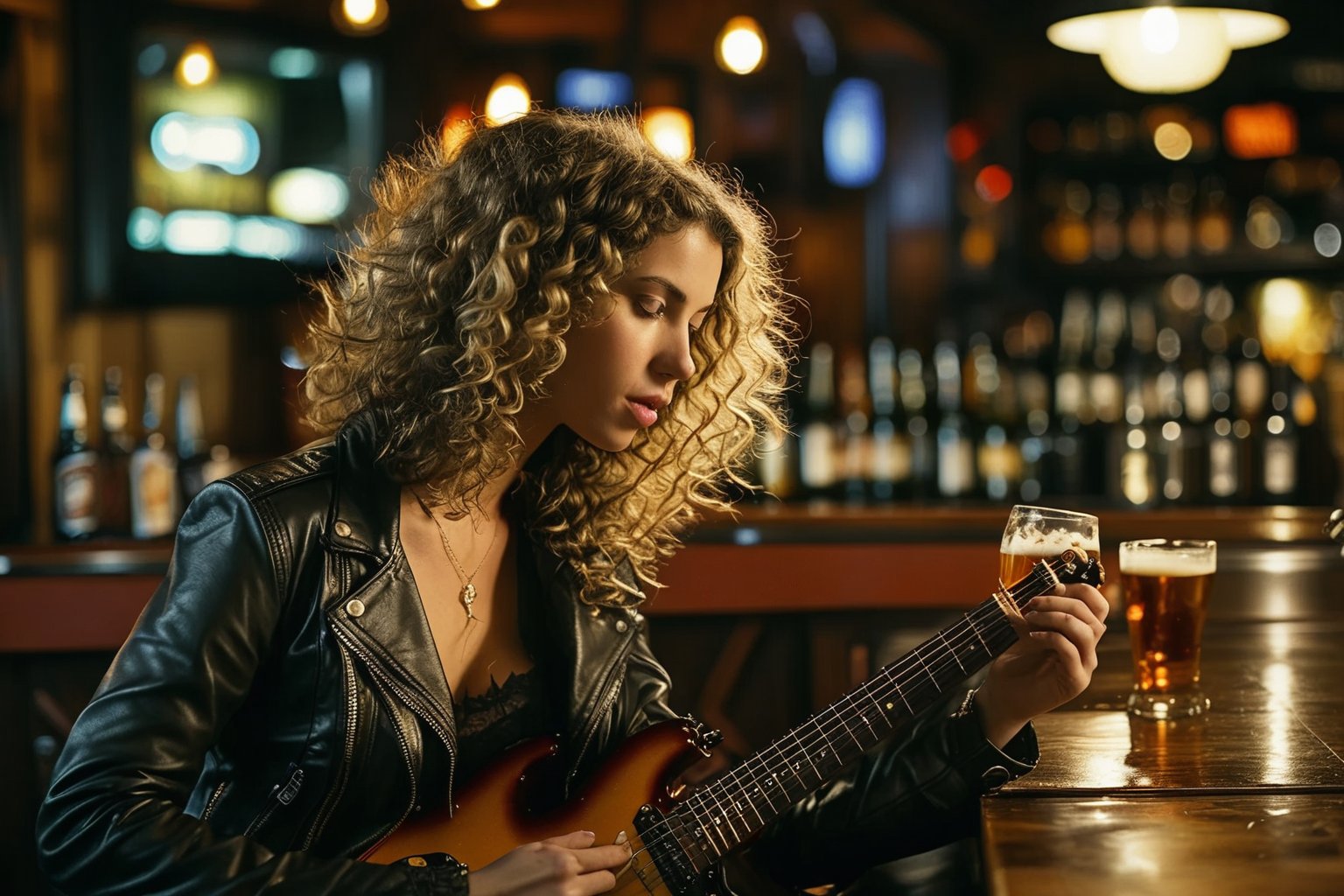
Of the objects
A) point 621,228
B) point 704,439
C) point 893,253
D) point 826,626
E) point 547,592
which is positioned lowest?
point 826,626

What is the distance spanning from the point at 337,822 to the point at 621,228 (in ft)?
2.30

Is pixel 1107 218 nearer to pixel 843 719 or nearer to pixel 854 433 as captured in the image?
pixel 854 433

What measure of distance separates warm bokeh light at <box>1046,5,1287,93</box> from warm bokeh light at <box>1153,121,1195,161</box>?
2262 mm

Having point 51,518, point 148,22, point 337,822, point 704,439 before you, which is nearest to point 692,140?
point 148,22

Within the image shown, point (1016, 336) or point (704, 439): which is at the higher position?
point (1016, 336)

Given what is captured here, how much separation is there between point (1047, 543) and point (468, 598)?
66 centimetres

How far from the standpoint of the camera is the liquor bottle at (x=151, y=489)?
3.44m

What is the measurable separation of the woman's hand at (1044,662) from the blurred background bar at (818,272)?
4.50 feet

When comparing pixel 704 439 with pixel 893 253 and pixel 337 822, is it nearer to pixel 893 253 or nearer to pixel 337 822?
pixel 337 822

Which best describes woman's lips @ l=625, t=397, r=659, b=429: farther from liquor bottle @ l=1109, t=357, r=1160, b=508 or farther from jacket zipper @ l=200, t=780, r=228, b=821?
liquor bottle @ l=1109, t=357, r=1160, b=508

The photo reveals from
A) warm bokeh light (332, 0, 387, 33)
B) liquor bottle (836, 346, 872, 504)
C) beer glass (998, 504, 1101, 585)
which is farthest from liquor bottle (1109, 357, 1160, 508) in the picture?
beer glass (998, 504, 1101, 585)

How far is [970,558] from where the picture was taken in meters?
3.32

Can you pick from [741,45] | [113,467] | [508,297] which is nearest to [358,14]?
[741,45]

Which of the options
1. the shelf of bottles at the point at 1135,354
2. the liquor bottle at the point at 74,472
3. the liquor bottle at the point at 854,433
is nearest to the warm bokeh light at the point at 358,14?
the liquor bottle at the point at 74,472
